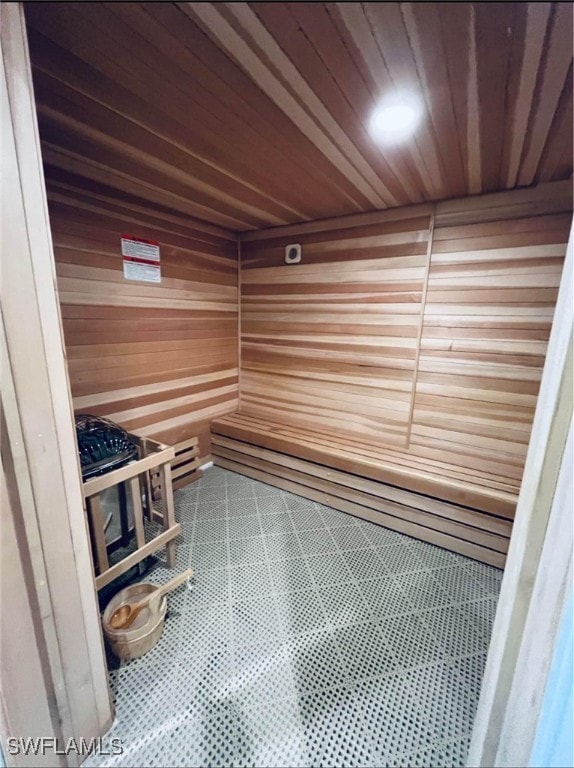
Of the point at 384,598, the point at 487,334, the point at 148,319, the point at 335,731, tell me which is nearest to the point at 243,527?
the point at 384,598

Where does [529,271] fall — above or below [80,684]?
above

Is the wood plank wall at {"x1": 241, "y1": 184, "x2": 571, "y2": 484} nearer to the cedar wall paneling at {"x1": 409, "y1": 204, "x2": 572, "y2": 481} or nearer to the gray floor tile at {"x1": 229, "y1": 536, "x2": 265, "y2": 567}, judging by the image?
the cedar wall paneling at {"x1": 409, "y1": 204, "x2": 572, "y2": 481}

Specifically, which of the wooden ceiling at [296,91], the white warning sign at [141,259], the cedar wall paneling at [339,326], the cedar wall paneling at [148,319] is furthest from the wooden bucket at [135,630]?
the wooden ceiling at [296,91]

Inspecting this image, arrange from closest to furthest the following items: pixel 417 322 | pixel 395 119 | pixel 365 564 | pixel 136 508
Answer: pixel 395 119 → pixel 136 508 → pixel 365 564 → pixel 417 322

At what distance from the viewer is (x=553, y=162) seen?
1583mm

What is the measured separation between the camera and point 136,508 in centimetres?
154

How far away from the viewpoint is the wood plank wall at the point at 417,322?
Result: 196 centimetres

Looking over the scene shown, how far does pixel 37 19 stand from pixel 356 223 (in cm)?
203

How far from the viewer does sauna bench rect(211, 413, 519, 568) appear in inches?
74.4

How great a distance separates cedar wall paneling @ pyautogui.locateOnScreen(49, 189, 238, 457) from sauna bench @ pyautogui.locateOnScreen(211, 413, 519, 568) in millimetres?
486

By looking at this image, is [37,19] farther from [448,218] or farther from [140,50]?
[448,218]

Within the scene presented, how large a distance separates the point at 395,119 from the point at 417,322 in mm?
1315

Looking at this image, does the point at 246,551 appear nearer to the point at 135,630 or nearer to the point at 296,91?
the point at 135,630

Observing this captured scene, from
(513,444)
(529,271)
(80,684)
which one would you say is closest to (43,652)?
(80,684)
